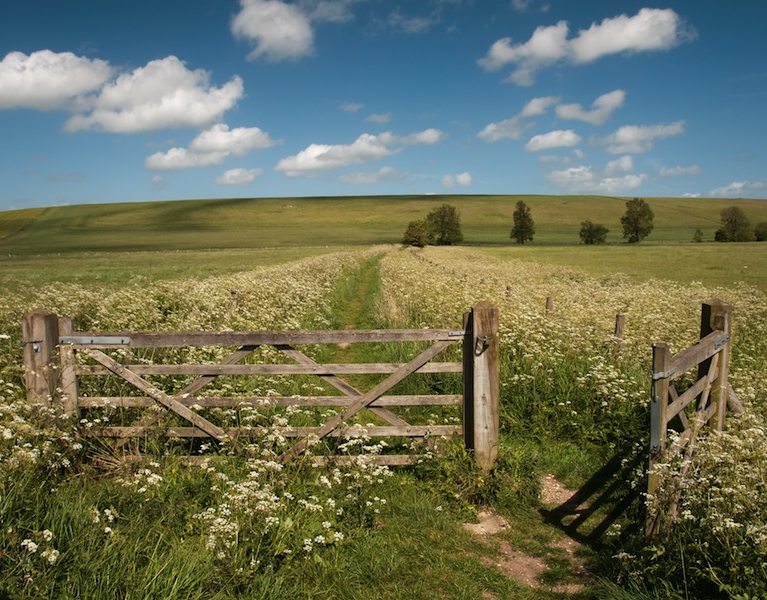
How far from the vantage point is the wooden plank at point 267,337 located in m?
6.20

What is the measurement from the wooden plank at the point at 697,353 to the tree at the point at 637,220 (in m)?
99.9

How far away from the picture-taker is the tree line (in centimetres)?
9250

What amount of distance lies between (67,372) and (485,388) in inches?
193

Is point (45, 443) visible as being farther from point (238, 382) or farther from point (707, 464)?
point (707, 464)

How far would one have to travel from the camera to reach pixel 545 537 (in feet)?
18.0

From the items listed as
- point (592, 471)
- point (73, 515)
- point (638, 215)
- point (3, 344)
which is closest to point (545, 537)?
point (592, 471)

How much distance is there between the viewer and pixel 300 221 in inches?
5571

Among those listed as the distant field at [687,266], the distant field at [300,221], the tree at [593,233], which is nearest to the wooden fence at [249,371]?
the distant field at [687,266]

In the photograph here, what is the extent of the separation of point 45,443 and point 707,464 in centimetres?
594

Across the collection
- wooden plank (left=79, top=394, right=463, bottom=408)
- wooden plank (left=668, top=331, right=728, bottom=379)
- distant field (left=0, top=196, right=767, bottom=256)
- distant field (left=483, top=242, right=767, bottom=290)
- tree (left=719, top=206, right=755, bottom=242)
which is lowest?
distant field (left=483, top=242, right=767, bottom=290)

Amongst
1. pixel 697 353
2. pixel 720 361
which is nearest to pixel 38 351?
pixel 697 353

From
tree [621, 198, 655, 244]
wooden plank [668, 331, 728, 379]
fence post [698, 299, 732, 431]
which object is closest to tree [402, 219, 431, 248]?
tree [621, 198, 655, 244]

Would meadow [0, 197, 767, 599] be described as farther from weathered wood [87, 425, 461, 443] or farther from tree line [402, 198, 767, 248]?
tree line [402, 198, 767, 248]

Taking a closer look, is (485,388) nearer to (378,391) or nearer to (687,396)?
(378,391)
